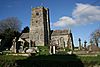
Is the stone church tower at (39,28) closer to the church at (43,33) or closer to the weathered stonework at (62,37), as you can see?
the church at (43,33)

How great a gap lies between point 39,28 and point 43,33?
2773mm

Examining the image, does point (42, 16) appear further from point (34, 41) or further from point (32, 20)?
point (34, 41)

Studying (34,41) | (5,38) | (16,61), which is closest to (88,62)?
(16,61)

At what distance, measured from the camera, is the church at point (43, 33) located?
7175 centimetres

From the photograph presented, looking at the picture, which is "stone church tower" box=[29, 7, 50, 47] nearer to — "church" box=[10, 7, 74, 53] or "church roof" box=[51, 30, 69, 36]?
"church" box=[10, 7, 74, 53]

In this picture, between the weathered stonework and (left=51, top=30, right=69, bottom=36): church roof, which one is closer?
the weathered stonework

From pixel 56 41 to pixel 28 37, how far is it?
11.6 metres

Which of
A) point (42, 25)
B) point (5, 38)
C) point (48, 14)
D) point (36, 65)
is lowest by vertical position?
point (36, 65)

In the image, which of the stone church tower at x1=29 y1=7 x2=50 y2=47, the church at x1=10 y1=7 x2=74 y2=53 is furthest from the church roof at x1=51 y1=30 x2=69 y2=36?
the stone church tower at x1=29 y1=7 x2=50 y2=47

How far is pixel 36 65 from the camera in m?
19.8

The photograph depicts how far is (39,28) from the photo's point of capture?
239ft

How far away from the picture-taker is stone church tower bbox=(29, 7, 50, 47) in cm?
7162

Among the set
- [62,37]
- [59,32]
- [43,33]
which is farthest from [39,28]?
[62,37]

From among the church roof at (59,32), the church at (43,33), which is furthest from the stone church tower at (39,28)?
the church roof at (59,32)
